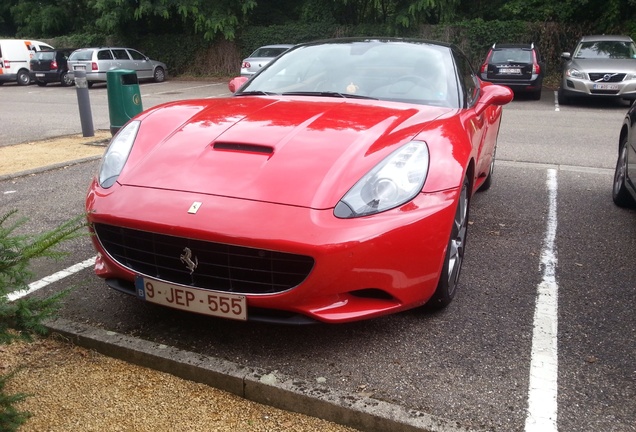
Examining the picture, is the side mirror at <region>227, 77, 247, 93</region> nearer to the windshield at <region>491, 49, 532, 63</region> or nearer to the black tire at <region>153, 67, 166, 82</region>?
the windshield at <region>491, 49, 532, 63</region>

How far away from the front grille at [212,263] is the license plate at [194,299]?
44 mm

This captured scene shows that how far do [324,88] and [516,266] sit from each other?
1.73 metres

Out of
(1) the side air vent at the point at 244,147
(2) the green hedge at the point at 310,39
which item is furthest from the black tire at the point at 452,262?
(2) the green hedge at the point at 310,39

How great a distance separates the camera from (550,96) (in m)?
16.7

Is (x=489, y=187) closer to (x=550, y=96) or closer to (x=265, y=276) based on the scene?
(x=265, y=276)

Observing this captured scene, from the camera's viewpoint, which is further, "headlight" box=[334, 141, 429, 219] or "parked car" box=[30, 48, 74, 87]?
"parked car" box=[30, 48, 74, 87]

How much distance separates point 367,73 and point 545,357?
84.8 inches

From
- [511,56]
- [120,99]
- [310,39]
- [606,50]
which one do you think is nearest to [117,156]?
[120,99]

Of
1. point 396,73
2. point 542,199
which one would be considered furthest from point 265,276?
point 542,199

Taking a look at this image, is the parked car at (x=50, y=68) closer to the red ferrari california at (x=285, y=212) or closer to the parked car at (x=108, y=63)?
the parked car at (x=108, y=63)

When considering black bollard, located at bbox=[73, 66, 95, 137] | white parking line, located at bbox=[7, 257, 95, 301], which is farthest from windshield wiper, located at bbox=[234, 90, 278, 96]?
black bollard, located at bbox=[73, 66, 95, 137]

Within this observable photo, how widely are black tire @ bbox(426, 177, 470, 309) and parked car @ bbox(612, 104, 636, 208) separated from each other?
1.98m

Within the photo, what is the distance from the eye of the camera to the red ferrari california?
8.13ft

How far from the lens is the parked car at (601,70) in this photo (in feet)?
43.0
